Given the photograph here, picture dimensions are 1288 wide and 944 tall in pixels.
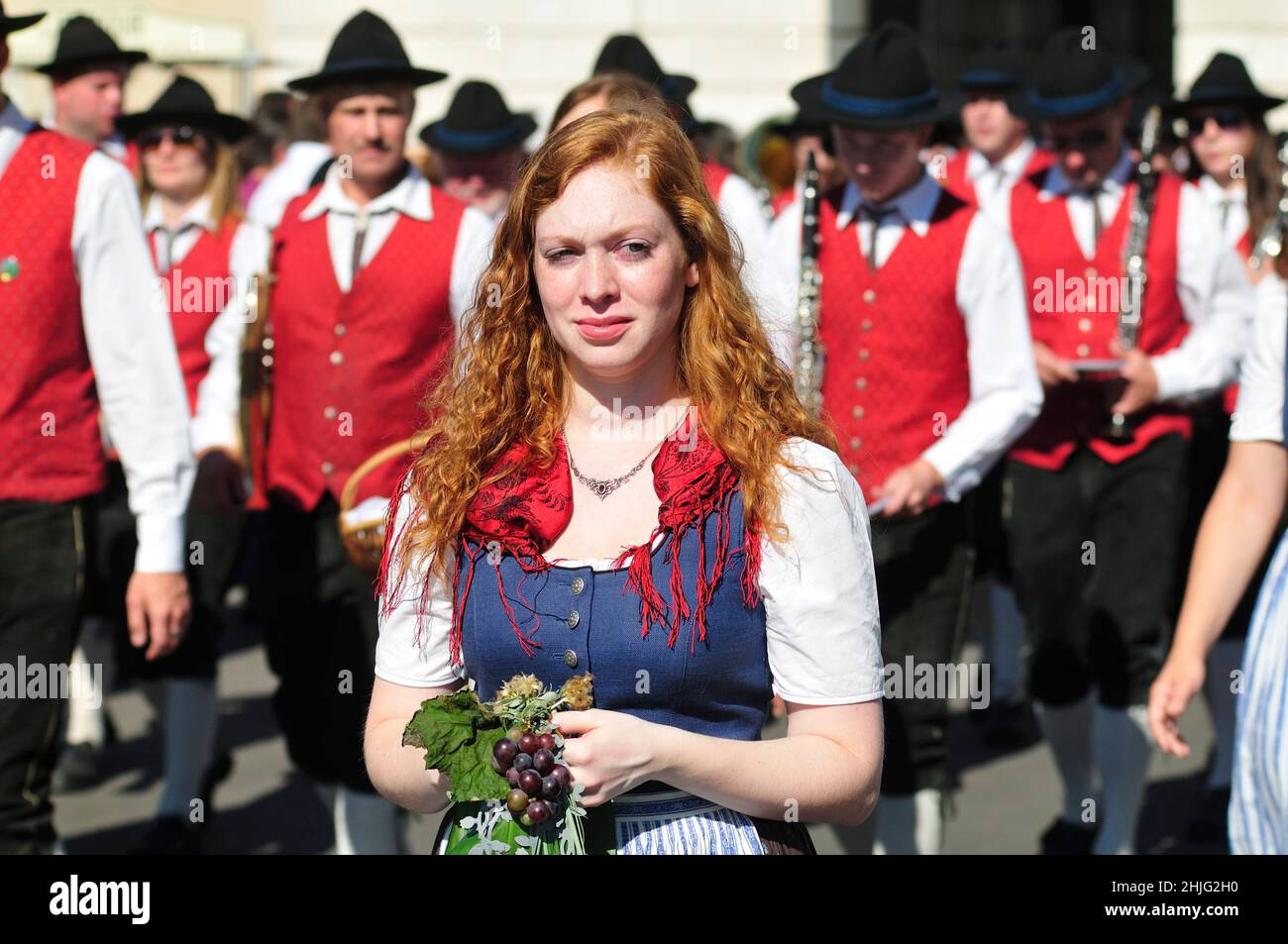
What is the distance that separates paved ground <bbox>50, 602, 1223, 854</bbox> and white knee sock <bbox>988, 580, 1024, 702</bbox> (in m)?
0.23

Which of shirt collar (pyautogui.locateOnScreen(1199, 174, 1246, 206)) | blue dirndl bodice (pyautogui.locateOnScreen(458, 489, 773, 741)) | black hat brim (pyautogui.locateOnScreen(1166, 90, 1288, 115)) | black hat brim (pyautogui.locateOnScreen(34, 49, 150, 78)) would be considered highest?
black hat brim (pyautogui.locateOnScreen(34, 49, 150, 78))

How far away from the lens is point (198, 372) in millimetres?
6352

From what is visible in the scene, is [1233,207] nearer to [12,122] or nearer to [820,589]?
[12,122]

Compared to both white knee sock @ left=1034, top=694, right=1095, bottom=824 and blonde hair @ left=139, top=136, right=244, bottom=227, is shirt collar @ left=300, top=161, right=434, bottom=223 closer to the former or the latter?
blonde hair @ left=139, top=136, right=244, bottom=227

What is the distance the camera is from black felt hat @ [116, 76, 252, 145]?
6855 millimetres

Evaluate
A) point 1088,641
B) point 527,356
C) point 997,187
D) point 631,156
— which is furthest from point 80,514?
point 997,187

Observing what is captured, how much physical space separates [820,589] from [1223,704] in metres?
4.42

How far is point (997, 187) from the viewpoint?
8.69 metres

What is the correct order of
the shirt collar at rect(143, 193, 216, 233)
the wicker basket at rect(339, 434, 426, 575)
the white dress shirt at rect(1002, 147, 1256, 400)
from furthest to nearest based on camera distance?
the shirt collar at rect(143, 193, 216, 233) < the white dress shirt at rect(1002, 147, 1256, 400) < the wicker basket at rect(339, 434, 426, 575)

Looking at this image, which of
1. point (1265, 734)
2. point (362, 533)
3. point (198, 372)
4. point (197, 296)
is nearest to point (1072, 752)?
point (362, 533)

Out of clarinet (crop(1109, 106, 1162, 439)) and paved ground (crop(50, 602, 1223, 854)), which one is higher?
clarinet (crop(1109, 106, 1162, 439))

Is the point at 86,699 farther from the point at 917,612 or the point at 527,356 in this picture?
the point at 527,356

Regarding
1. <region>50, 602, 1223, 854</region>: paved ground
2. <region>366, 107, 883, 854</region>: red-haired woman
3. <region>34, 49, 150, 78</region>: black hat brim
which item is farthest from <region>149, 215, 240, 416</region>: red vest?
<region>366, 107, 883, 854</region>: red-haired woman

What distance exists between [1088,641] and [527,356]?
3.34m
